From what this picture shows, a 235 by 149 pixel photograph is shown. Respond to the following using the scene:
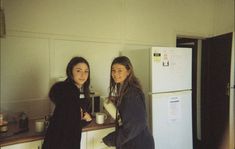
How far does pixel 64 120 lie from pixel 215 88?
271cm

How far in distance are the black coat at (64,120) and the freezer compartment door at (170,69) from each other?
1013mm

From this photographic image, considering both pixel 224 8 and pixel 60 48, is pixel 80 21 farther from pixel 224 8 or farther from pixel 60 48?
pixel 224 8

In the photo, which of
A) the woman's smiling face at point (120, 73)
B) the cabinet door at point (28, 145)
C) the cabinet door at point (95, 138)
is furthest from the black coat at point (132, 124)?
the cabinet door at point (28, 145)

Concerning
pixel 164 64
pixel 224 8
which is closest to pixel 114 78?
pixel 164 64

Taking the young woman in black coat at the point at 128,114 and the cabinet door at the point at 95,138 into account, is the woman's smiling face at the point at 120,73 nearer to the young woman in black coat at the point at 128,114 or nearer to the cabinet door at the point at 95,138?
the young woman in black coat at the point at 128,114

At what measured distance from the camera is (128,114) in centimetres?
157

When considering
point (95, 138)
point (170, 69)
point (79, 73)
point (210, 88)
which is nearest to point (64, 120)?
point (79, 73)

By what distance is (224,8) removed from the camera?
3613mm

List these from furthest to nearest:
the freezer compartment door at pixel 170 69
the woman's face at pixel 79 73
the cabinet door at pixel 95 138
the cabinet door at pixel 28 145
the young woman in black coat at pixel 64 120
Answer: the freezer compartment door at pixel 170 69
the cabinet door at pixel 95 138
the woman's face at pixel 79 73
the cabinet door at pixel 28 145
the young woman in black coat at pixel 64 120

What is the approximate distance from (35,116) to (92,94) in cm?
69

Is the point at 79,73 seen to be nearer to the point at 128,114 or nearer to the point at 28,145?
the point at 128,114

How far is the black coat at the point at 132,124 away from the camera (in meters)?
1.57

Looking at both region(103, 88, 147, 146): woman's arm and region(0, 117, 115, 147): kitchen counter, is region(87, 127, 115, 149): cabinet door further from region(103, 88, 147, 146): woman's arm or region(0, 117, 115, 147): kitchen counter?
region(103, 88, 147, 146): woman's arm

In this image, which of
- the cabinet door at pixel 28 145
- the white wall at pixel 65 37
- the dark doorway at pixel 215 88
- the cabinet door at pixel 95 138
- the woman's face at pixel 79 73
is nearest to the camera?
the cabinet door at pixel 28 145
